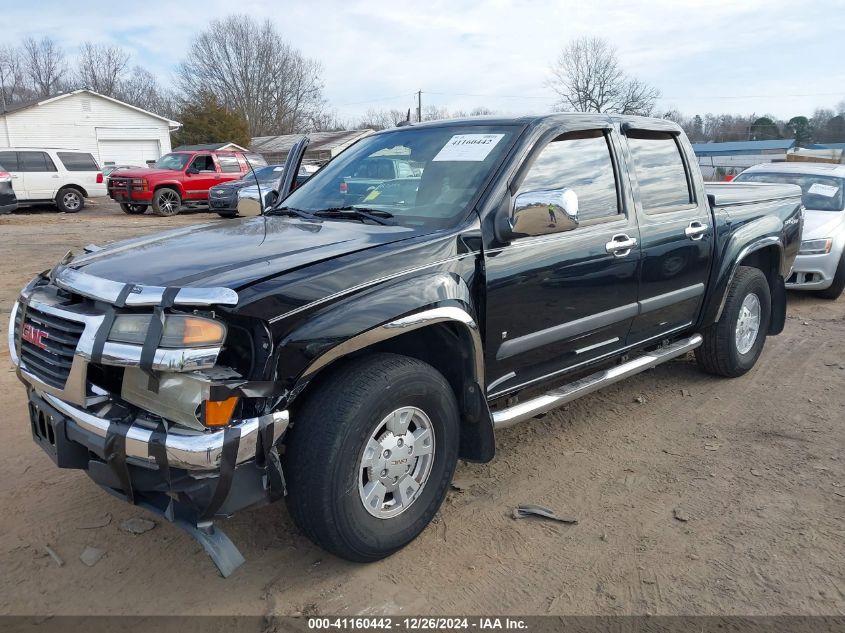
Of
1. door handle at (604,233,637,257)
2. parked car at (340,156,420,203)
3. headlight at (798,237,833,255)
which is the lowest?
headlight at (798,237,833,255)

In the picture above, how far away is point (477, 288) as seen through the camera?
3.13 m

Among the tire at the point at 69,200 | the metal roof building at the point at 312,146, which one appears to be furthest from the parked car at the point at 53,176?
the metal roof building at the point at 312,146

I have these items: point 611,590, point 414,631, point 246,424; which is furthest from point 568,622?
point 246,424

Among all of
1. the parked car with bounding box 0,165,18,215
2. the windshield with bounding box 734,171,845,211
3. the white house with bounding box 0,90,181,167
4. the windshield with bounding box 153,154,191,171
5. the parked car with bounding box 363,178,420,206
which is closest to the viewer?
the parked car with bounding box 363,178,420,206

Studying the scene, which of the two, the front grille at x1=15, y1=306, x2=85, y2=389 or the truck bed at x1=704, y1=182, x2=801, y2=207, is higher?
the truck bed at x1=704, y1=182, x2=801, y2=207

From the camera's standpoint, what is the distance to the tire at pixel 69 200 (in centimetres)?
1934

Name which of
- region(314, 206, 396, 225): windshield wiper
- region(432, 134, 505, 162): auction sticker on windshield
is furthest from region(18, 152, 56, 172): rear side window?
region(432, 134, 505, 162): auction sticker on windshield

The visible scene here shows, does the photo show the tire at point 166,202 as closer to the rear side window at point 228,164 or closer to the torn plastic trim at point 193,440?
the rear side window at point 228,164

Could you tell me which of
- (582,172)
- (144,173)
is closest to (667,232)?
(582,172)

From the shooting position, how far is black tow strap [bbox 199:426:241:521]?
2.32 m

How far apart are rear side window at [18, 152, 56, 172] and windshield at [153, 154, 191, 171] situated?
2.86 m

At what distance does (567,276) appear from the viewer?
11.5ft

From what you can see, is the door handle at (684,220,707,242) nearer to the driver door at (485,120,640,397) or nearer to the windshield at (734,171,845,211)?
the driver door at (485,120,640,397)

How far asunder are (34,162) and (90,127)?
1876 cm
